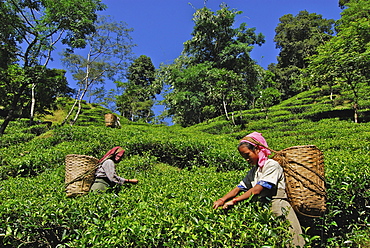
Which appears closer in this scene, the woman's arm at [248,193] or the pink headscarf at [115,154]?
the woman's arm at [248,193]

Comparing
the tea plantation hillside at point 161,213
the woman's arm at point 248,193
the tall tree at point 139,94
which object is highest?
the tall tree at point 139,94

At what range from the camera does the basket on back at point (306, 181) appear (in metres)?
2.18

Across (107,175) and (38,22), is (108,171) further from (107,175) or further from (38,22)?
(38,22)

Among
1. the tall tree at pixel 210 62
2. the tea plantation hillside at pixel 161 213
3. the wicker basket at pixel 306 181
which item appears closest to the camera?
the tea plantation hillside at pixel 161 213

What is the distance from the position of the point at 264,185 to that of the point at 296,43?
1519 inches

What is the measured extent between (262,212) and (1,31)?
1514 cm

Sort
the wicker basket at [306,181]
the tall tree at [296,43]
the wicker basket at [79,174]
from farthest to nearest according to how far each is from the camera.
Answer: the tall tree at [296,43] → the wicker basket at [79,174] → the wicker basket at [306,181]

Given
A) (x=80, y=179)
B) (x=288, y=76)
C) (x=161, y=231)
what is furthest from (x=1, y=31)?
(x=288, y=76)

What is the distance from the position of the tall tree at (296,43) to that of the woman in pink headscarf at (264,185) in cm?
3414

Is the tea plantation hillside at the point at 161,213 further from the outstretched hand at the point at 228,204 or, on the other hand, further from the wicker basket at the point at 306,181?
the wicker basket at the point at 306,181

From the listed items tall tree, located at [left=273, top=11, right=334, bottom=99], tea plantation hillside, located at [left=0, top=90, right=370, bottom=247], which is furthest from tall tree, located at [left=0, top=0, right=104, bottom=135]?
tall tree, located at [left=273, top=11, right=334, bottom=99]

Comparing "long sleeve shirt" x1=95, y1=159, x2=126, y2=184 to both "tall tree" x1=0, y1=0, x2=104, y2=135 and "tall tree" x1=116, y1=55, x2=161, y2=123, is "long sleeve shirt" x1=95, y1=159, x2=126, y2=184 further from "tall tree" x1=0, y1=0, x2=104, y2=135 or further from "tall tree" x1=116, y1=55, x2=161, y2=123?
"tall tree" x1=116, y1=55, x2=161, y2=123

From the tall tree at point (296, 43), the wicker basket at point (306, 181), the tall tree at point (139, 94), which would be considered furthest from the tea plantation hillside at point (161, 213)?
the tall tree at point (296, 43)

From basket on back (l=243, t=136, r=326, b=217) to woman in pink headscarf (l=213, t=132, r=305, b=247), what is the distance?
0.08m
